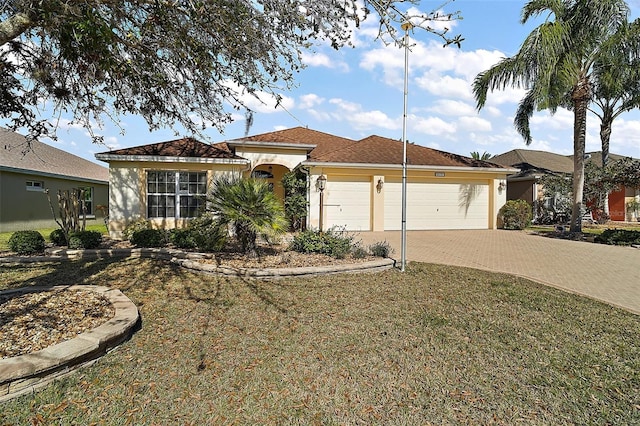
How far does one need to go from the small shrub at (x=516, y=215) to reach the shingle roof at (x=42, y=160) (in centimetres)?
2116

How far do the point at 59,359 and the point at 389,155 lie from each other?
15101 mm

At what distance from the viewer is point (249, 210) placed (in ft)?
25.3

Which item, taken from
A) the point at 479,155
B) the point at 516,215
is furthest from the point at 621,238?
the point at 479,155

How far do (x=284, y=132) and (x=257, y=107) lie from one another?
47.4ft

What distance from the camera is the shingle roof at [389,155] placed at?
15.3 metres

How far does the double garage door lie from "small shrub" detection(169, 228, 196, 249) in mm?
6729

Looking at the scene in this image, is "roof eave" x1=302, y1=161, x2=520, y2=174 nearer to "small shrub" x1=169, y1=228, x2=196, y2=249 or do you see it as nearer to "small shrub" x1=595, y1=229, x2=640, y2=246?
"small shrub" x1=595, y1=229, x2=640, y2=246

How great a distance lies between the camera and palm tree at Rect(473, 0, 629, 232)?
500 inches

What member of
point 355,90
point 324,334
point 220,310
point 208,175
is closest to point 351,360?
point 324,334

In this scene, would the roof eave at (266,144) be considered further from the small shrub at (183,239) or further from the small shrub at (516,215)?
the small shrub at (516,215)

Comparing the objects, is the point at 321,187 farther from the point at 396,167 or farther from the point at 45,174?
the point at 45,174

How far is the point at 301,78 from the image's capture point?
5789 millimetres

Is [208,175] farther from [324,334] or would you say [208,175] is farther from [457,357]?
[457,357]

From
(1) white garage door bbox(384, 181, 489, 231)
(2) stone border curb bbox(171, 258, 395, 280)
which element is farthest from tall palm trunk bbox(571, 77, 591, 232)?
(2) stone border curb bbox(171, 258, 395, 280)
